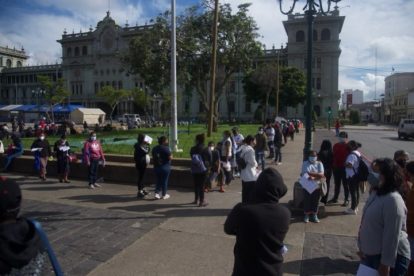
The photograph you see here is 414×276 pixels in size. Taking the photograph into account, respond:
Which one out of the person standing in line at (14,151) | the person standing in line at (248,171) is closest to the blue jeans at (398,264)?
the person standing in line at (248,171)

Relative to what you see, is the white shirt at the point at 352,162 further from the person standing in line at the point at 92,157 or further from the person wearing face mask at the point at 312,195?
the person standing in line at the point at 92,157

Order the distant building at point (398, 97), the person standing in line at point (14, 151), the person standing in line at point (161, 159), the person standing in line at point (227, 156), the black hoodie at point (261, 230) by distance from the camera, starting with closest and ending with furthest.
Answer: the black hoodie at point (261, 230), the person standing in line at point (161, 159), the person standing in line at point (227, 156), the person standing in line at point (14, 151), the distant building at point (398, 97)

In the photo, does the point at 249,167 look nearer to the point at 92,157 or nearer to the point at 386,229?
the point at 386,229

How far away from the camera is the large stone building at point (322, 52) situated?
7088cm

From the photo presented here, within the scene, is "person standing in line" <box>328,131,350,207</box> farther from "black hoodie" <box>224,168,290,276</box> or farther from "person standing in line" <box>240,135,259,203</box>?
"black hoodie" <box>224,168,290,276</box>

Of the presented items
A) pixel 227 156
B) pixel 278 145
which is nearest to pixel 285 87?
pixel 278 145

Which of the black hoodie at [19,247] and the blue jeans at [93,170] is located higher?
the black hoodie at [19,247]

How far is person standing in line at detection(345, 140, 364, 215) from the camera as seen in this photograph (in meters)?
8.00

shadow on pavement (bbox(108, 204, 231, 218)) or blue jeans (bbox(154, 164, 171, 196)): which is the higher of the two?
blue jeans (bbox(154, 164, 171, 196))

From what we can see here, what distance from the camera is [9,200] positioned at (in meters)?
2.61

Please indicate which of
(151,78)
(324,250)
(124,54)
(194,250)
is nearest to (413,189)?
(324,250)

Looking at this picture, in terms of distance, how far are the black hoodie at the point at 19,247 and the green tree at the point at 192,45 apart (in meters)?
25.4

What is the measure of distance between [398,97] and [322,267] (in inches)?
3768

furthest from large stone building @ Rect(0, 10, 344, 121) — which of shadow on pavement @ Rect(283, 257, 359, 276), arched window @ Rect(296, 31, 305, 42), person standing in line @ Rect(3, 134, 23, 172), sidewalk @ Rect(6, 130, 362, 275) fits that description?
shadow on pavement @ Rect(283, 257, 359, 276)
